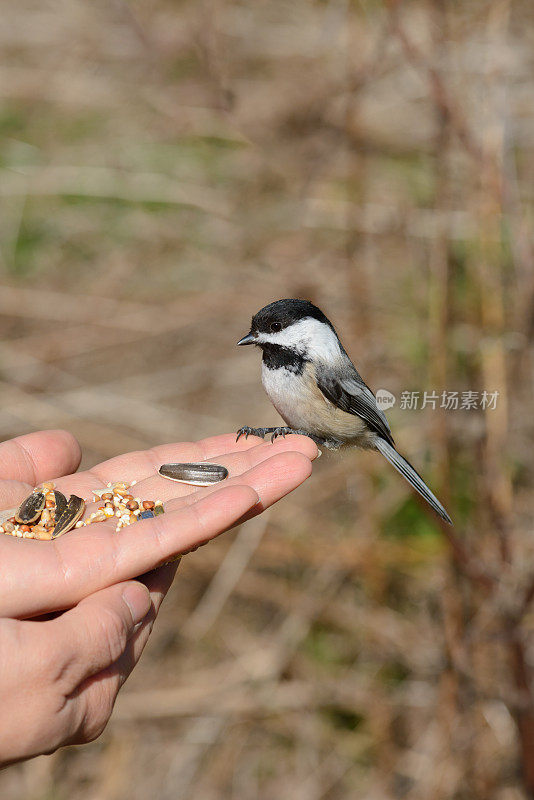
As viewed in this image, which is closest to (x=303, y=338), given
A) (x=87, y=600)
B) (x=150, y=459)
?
(x=150, y=459)

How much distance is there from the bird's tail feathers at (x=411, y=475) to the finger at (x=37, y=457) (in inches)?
33.1

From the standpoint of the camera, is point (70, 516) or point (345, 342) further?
point (345, 342)

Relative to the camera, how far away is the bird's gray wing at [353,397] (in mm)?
1946

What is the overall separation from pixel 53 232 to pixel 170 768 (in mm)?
2971

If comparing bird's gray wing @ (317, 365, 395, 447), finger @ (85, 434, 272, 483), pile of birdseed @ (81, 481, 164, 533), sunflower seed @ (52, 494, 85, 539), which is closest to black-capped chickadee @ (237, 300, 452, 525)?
bird's gray wing @ (317, 365, 395, 447)

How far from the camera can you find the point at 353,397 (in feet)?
6.57

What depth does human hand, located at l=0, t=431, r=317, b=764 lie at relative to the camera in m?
1.18

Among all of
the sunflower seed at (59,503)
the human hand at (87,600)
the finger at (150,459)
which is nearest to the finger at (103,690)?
the human hand at (87,600)

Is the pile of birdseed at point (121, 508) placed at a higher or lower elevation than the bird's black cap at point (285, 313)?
lower

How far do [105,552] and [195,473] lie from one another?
0.41 meters

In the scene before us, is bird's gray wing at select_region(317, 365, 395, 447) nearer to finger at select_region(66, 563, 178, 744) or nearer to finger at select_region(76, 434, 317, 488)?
finger at select_region(76, 434, 317, 488)

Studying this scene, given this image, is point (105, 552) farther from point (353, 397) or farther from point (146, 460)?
point (353, 397)

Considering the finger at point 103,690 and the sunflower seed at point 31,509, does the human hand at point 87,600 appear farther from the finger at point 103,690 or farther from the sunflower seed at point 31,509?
the sunflower seed at point 31,509

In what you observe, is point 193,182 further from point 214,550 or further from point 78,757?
point 78,757
